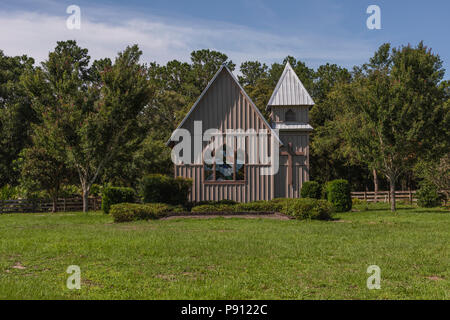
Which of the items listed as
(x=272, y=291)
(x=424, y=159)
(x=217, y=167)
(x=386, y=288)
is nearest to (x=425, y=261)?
(x=386, y=288)

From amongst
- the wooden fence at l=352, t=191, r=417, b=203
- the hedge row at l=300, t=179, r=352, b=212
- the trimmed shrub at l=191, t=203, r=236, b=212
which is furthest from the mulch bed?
the wooden fence at l=352, t=191, r=417, b=203

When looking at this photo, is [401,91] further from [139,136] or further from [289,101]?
[139,136]

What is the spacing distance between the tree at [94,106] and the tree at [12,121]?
14.1m


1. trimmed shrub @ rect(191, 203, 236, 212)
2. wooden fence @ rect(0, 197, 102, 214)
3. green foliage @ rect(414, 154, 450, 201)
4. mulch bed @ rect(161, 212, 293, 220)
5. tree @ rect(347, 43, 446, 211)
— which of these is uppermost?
tree @ rect(347, 43, 446, 211)

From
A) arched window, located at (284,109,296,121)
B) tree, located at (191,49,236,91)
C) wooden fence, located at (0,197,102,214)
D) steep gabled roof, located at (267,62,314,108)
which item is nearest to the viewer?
steep gabled roof, located at (267,62,314,108)

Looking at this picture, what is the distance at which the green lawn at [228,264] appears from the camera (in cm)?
671

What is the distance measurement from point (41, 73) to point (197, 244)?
20.3 m

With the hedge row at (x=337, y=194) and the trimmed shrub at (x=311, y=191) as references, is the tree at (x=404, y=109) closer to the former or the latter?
the hedge row at (x=337, y=194)

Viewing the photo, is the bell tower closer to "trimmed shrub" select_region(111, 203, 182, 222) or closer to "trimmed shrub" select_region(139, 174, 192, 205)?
"trimmed shrub" select_region(139, 174, 192, 205)

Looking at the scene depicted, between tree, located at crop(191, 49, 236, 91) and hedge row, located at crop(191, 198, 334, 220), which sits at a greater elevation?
tree, located at crop(191, 49, 236, 91)

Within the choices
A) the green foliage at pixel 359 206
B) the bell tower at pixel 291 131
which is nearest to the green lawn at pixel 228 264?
the bell tower at pixel 291 131

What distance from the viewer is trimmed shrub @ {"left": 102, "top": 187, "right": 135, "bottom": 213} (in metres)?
24.7

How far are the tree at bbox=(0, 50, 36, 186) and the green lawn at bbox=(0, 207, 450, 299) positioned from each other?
95.2 ft

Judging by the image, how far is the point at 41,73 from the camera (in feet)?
88.8
